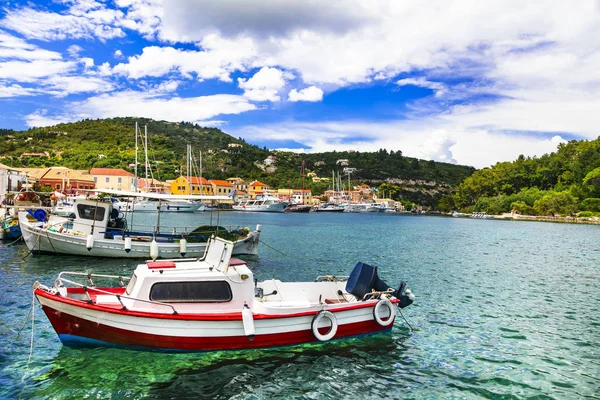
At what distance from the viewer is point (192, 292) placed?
11000 mm

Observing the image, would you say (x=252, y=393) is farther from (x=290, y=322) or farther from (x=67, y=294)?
(x=67, y=294)

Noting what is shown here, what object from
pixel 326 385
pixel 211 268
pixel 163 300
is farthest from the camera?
pixel 211 268

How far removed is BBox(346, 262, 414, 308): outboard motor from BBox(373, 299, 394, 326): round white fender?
94cm

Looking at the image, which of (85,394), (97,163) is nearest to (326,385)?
(85,394)

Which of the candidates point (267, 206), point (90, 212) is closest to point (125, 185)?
point (267, 206)

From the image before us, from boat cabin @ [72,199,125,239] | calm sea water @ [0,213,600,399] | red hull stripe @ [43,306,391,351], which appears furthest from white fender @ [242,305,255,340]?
boat cabin @ [72,199,125,239]

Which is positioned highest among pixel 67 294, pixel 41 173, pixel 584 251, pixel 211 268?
pixel 41 173

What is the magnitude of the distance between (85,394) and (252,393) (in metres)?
3.93

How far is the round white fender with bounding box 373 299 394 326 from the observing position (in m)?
12.7

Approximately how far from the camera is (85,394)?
29.2 feet

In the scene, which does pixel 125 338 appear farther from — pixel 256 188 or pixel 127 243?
pixel 256 188

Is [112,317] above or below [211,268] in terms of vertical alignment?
below

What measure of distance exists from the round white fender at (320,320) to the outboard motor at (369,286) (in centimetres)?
245

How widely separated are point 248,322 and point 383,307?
16.0ft
